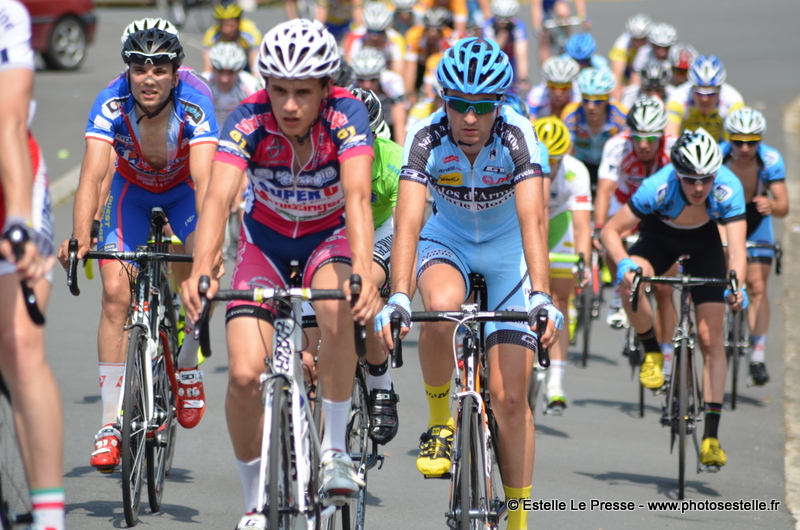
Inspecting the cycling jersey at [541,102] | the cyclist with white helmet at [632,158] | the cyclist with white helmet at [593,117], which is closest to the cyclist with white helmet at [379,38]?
the cycling jersey at [541,102]

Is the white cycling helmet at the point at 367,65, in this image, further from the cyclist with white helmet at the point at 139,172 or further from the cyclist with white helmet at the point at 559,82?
the cyclist with white helmet at the point at 139,172

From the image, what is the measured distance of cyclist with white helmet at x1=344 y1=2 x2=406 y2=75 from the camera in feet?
51.0

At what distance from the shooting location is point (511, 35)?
57.6ft

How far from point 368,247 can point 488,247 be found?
1.31m

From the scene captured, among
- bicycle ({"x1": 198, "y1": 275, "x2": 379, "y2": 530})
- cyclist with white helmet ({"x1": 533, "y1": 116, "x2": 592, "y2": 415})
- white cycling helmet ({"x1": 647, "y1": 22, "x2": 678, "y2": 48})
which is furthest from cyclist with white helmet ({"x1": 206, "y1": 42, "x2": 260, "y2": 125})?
bicycle ({"x1": 198, "y1": 275, "x2": 379, "y2": 530})

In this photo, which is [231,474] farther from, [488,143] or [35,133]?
[35,133]

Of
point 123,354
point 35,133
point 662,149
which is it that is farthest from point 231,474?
point 35,133

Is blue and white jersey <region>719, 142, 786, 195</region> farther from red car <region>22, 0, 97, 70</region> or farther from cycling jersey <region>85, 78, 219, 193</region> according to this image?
red car <region>22, 0, 97, 70</region>

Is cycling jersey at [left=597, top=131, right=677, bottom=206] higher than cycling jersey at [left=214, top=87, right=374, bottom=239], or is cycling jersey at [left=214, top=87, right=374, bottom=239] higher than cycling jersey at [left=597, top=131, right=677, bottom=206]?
cycling jersey at [left=597, top=131, right=677, bottom=206]

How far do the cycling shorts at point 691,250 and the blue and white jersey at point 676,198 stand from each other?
91 mm

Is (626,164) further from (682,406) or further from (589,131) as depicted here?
(682,406)

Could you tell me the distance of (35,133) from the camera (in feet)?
58.8

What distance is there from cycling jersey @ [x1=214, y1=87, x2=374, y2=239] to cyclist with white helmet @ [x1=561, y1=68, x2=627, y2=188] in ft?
25.0

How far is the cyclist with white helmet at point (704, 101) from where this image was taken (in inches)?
489
